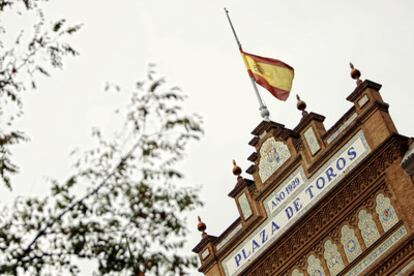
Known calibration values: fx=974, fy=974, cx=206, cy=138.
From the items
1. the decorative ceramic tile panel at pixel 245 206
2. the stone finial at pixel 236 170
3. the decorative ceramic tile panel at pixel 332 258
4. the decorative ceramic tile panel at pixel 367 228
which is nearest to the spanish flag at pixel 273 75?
the stone finial at pixel 236 170

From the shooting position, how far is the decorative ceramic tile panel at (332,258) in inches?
1029

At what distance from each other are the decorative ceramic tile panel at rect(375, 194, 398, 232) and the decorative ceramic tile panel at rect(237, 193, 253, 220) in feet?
15.6

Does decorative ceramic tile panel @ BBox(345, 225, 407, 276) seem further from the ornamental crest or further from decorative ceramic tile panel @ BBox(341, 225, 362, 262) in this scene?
the ornamental crest

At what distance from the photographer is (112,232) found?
12.8 m

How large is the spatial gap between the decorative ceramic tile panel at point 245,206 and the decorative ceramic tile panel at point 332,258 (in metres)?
3.32

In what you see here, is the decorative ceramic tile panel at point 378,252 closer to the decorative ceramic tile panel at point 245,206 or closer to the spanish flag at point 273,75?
the decorative ceramic tile panel at point 245,206

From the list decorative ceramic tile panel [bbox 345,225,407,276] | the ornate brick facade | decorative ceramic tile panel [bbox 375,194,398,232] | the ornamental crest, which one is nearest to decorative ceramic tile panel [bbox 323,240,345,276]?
the ornate brick facade

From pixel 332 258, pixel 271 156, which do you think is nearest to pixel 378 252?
pixel 332 258

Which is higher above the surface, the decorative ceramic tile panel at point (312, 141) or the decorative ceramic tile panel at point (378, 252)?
the decorative ceramic tile panel at point (312, 141)

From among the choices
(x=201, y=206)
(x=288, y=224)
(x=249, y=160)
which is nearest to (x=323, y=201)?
(x=288, y=224)

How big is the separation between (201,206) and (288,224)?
585 inches

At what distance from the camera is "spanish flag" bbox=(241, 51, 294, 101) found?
32.7 metres

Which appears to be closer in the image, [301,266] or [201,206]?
[201,206]

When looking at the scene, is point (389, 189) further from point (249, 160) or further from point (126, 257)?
point (126, 257)
